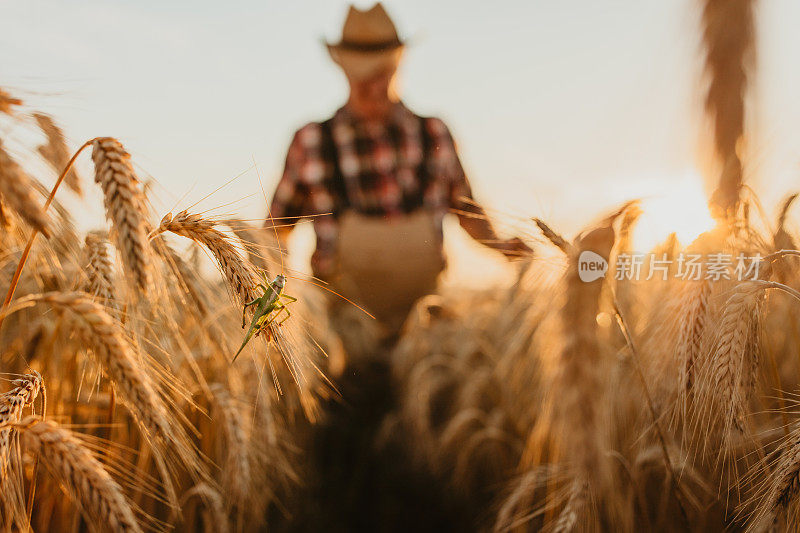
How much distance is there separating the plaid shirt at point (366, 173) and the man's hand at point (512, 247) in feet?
0.78

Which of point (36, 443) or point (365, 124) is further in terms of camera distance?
point (365, 124)

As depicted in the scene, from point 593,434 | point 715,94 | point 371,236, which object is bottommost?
point 593,434

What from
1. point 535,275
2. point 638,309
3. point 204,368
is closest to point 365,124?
point 535,275

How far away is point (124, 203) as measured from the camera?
75 centimetres

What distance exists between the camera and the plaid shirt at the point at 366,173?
5.49 feet

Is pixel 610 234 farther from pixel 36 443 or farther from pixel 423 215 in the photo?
pixel 36 443

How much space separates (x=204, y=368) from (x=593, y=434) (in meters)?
1.01

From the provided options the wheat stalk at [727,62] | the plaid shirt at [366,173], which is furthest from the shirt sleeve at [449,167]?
the wheat stalk at [727,62]

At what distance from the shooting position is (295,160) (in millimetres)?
1647

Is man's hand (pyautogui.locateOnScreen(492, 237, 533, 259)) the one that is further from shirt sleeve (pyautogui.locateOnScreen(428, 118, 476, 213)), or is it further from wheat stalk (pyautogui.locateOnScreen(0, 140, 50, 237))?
wheat stalk (pyautogui.locateOnScreen(0, 140, 50, 237))

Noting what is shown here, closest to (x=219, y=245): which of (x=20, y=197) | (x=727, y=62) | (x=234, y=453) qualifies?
(x=20, y=197)

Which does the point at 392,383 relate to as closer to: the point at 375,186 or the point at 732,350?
the point at 375,186

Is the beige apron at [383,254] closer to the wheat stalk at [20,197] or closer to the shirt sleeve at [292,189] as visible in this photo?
the shirt sleeve at [292,189]

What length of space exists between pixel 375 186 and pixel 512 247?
612 millimetres
